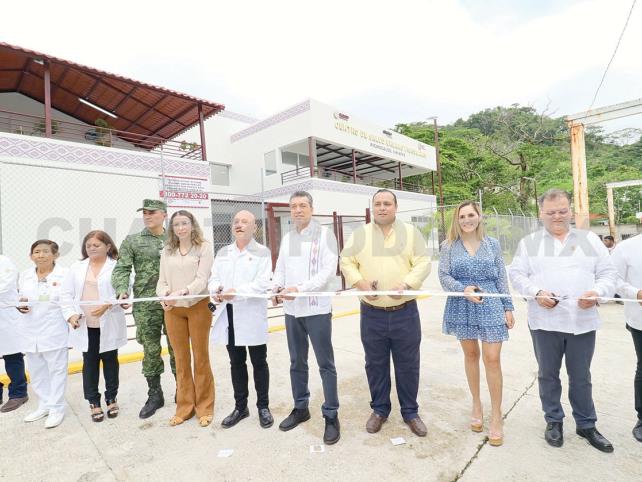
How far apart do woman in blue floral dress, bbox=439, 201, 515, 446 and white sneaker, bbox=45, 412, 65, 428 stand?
11.1 feet

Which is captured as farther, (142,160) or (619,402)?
(142,160)

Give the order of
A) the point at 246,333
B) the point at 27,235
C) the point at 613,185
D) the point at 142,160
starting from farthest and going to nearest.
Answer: the point at 613,185 < the point at 142,160 < the point at 27,235 < the point at 246,333

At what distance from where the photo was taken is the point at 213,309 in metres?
2.86

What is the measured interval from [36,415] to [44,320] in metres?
0.86

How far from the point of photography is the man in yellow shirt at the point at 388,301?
2.53m

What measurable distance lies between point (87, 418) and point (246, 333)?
173 centimetres

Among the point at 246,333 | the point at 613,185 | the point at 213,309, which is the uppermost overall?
the point at 613,185

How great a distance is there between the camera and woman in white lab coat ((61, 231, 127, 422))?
2.96 meters

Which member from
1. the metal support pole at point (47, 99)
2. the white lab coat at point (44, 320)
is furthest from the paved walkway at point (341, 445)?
the metal support pole at point (47, 99)

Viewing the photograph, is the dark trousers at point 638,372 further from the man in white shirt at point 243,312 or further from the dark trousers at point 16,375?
the dark trousers at point 16,375

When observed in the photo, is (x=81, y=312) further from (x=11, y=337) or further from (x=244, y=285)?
(x=244, y=285)

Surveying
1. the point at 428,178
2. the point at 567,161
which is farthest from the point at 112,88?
the point at 567,161

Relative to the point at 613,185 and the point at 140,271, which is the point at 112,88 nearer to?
the point at 140,271

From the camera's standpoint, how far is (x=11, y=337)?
3314mm
